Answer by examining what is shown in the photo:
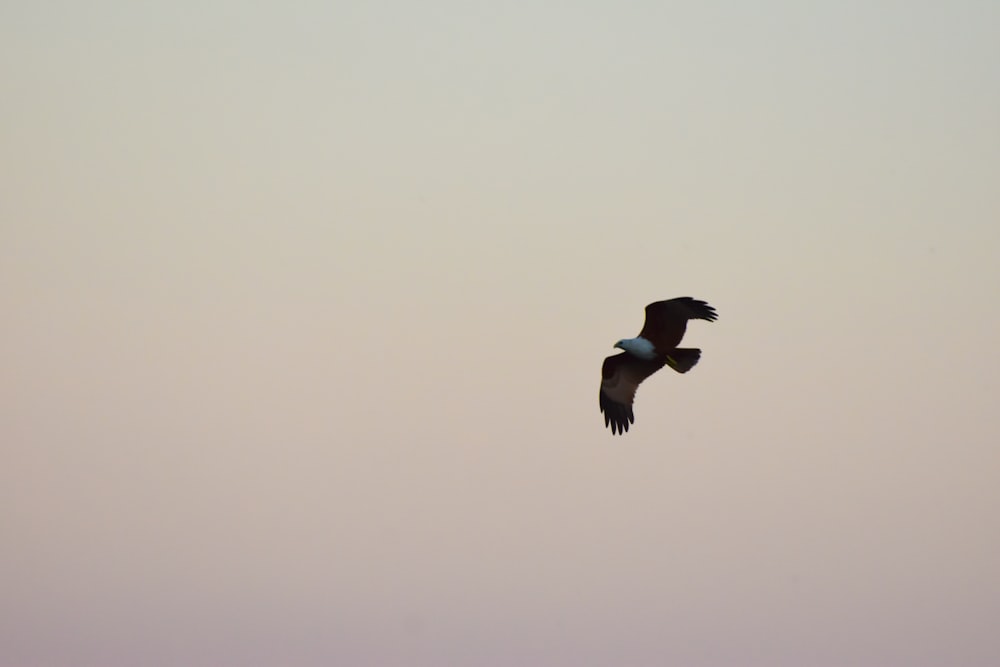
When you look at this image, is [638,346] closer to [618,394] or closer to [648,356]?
[648,356]

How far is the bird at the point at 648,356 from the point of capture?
39.3m

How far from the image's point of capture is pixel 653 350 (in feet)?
132

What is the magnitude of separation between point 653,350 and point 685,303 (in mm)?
1617

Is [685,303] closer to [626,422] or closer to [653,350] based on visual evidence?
[653,350]

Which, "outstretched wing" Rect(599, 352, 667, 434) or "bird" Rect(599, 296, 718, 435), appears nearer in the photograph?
"bird" Rect(599, 296, 718, 435)

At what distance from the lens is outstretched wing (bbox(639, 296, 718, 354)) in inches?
1539

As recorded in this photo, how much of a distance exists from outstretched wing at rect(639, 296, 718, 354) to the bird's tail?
0.18m

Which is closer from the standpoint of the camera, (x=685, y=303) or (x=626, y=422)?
(x=685, y=303)

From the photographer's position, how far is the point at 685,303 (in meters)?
39.2

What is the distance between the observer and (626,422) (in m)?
42.3

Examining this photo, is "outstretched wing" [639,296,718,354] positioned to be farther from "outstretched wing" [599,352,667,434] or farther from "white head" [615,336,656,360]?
"outstretched wing" [599,352,667,434]

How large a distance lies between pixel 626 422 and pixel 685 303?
435 centimetres

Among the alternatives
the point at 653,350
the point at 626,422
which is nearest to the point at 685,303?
the point at 653,350

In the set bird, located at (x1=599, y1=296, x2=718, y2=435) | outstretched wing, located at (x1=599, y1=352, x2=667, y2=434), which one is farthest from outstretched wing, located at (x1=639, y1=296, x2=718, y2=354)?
outstretched wing, located at (x1=599, y1=352, x2=667, y2=434)
